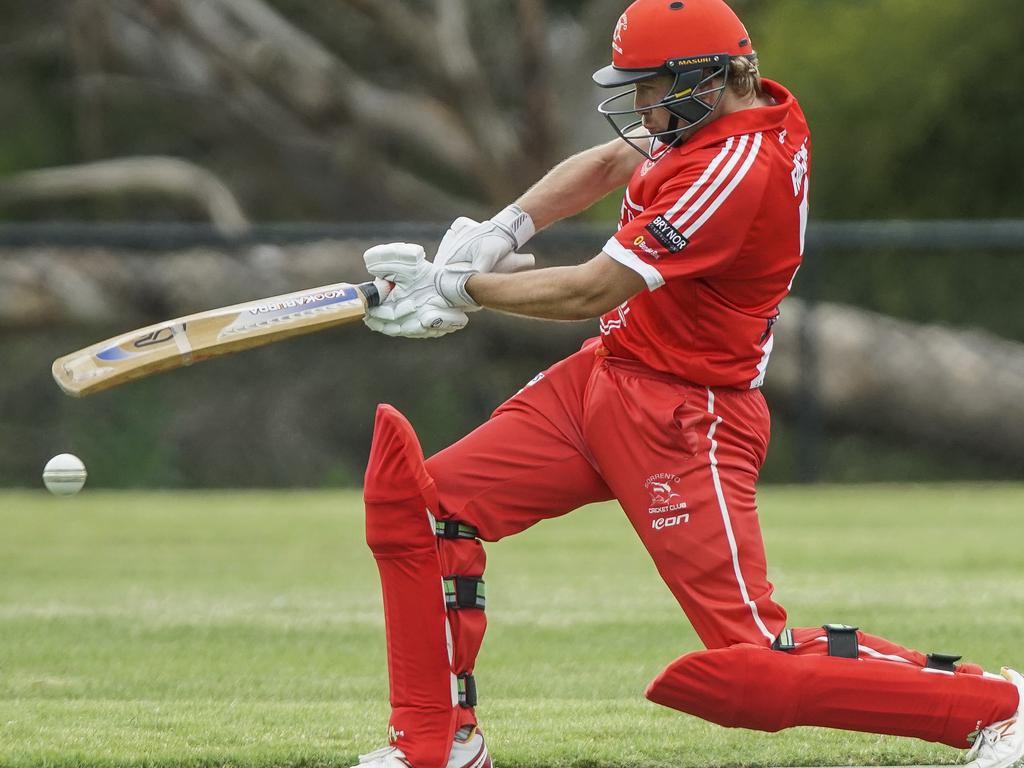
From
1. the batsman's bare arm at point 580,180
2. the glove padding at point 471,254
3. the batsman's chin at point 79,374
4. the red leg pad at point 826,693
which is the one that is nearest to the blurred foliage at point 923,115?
the batsman's bare arm at point 580,180

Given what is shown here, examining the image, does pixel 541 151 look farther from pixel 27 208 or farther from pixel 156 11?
pixel 27 208

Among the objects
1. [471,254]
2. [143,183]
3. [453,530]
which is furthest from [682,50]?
[143,183]

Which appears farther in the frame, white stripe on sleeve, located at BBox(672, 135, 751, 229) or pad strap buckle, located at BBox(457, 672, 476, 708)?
pad strap buckle, located at BBox(457, 672, 476, 708)

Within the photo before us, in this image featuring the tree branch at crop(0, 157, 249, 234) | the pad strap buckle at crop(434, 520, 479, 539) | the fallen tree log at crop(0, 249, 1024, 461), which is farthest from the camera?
the tree branch at crop(0, 157, 249, 234)

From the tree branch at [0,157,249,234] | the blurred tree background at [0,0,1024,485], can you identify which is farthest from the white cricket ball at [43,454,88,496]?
the tree branch at [0,157,249,234]

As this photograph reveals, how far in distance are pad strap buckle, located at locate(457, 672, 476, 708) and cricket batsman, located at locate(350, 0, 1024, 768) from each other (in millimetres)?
18

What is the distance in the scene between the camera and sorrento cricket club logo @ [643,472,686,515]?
14.6 feet

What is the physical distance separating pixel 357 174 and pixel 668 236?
2091 centimetres

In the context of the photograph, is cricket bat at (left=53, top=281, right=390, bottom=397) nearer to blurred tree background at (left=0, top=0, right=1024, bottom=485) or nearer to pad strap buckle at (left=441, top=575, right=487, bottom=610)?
pad strap buckle at (left=441, top=575, right=487, bottom=610)

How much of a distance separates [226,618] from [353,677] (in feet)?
5.43

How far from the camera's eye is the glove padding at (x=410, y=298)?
4598mm

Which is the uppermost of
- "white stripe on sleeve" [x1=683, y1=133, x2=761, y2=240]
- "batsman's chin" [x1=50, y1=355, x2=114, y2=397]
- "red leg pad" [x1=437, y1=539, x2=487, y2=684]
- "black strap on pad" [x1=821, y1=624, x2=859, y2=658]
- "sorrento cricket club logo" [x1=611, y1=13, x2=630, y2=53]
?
"sorrento cricket club logo" [x1=611, y1=13, x2=630, y2=53]

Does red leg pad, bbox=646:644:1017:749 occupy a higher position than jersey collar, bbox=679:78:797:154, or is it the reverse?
jersey collar, bbox=679:78:797:154

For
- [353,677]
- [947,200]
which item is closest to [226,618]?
[353,677]
